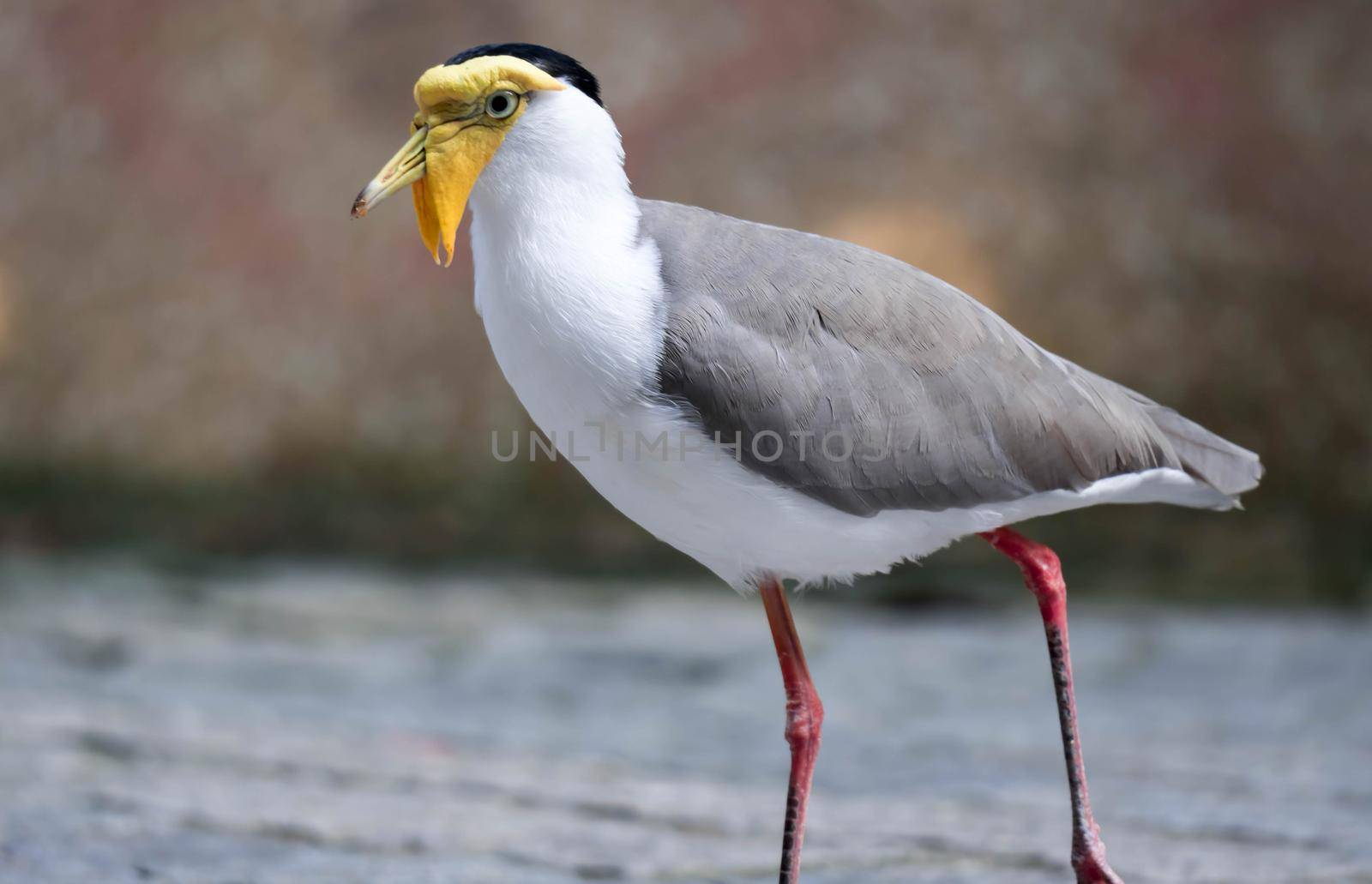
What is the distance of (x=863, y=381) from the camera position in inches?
73.8

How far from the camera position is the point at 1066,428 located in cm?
198

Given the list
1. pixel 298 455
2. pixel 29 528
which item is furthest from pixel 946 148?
pixel 29 528

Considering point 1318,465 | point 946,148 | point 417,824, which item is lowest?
point 417,824

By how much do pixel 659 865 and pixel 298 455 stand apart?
125 inches

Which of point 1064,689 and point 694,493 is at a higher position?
point 694,493

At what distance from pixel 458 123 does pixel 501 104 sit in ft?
0.20

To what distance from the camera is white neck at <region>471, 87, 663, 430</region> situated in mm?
1751

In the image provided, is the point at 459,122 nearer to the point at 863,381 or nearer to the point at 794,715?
the point at 863,381

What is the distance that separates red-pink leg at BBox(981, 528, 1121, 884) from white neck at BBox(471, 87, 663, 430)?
69cm

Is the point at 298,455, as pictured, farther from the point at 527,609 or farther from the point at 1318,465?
the point at 1318,465

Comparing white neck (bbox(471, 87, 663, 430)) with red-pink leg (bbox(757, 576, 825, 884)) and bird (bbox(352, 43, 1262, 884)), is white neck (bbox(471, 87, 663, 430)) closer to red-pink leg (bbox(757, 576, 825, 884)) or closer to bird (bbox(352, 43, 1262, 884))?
bird (bbox(352, 43, 1262, 884))

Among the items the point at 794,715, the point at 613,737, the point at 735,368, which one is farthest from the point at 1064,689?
the point at 613,737

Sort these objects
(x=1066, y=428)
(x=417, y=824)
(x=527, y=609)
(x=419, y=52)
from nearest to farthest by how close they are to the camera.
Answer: (x=1066, y=428)
(x=417, y=824)
(x=527, y=609)
(x=419, y=52)

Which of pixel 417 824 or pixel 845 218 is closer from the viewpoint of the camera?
pixel 417 824
